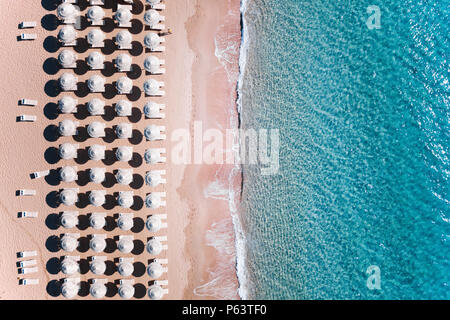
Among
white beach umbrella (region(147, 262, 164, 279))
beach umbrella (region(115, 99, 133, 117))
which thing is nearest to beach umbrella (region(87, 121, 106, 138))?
beach umbrella (region(115, 99, 133, 117))

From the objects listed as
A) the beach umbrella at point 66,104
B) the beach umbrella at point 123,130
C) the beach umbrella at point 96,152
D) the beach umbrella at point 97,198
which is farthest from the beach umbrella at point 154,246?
the beach umbrella at point 66,104

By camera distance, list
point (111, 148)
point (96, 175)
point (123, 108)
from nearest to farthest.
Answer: point (96, 175)
point (123, 108)
point (111, 148)

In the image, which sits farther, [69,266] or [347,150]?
[347,150]

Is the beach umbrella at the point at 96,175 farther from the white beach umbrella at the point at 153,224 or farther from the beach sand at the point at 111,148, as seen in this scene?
the white beach umbrella at the point at 153,224

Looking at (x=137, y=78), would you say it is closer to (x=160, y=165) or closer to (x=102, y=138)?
(x=102, y=138)

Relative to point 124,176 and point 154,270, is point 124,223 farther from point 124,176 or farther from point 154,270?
point 154,270

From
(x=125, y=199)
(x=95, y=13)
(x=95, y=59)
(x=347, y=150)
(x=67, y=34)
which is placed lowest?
(x=125, y=199)

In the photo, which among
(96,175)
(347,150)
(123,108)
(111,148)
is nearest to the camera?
(96,175)

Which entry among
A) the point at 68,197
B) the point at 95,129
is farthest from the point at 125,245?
the point at 95,129
